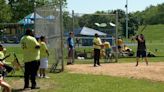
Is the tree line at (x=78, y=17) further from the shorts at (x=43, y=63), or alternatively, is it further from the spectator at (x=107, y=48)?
the shorts at (x=43, y=63)

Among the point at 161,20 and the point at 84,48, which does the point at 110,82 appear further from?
the point at 161,20

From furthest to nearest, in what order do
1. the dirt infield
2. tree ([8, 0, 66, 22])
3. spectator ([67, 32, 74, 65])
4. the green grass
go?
tree ([8, 0, 66, 22]) < spectator ([67, 32, 74, 65]) < the dirt infield < the green grass

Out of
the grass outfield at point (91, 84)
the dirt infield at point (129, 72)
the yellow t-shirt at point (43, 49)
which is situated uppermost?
the yellow t-shirt at point (43, 49)

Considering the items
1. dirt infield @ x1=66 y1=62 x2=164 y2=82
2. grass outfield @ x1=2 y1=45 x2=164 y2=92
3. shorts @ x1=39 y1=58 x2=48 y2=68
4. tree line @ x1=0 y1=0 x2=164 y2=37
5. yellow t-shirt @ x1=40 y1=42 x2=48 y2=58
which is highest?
tree line @ x1=0 y1=0 x2=164 y2=37

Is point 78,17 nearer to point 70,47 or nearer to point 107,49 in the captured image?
point 107,49

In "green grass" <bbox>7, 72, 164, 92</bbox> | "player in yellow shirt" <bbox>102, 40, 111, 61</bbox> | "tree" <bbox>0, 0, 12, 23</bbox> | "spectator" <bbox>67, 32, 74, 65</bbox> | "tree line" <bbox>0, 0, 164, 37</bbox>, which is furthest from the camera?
"tree" <bbox>0, 0, 12, 23</bbox>

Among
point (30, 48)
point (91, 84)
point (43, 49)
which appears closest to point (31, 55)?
point (30, 48)

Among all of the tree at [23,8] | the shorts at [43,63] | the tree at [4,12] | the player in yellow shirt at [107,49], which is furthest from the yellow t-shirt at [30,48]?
the tree at [23,8]

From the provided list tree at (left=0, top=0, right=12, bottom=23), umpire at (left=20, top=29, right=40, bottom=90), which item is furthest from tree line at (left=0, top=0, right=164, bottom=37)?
umpire at (left=20, top=29, right=40, bottom=90)

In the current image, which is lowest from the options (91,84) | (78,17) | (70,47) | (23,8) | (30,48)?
(91,84)

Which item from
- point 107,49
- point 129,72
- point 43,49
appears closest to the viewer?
point 43,49

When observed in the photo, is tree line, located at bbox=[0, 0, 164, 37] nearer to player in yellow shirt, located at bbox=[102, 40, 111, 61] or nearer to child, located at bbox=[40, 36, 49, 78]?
player in yellow shirt, located at bbox=[102, 40, 111, 61]

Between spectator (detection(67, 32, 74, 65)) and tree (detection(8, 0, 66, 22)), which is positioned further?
tree (detection(8, 0, 66, 22))

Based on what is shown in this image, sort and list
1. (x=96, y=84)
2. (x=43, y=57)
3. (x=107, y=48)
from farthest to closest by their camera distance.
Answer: (x=107, y=48) → (x=43, y=57) → (x=96, y=84)
